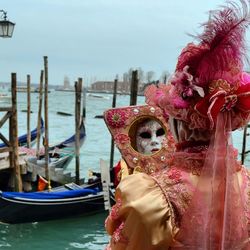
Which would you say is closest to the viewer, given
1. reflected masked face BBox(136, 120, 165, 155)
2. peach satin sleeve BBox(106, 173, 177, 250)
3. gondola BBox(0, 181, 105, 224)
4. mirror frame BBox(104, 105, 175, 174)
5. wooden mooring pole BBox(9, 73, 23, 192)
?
peach satin sleeve BBox(106, 173, 177, 250)

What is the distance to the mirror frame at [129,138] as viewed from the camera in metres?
2.12

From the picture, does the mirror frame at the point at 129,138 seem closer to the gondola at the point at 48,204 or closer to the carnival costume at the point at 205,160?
the carnival costume at the point at 205,160

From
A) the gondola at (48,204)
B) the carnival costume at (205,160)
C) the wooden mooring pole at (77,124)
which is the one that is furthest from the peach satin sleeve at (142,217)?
the wooden mooring pole at (77,124)

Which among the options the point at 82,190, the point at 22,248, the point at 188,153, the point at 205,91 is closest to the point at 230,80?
the point at 205,91

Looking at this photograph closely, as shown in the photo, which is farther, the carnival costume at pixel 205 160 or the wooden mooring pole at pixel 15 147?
the wooden mooring pole at pixel 15 147

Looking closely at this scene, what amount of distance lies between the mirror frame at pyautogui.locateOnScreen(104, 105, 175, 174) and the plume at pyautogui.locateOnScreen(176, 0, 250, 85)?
2.80 ft

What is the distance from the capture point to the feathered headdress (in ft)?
3.94

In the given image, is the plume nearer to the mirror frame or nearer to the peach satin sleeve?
the peach satin sleeve

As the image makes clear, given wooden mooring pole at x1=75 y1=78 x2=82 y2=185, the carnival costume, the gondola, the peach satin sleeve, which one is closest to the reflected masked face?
the carnival costume

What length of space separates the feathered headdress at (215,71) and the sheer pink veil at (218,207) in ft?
0.15

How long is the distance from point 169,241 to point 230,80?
0.40m

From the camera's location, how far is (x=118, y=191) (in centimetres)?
115

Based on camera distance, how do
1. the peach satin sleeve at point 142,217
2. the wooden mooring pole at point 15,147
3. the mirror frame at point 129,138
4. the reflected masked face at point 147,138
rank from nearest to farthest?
the peach satin sleeve at point 142,217 < the mirror frame at point 129,138 < the reflected masked face at point 147,138 < the wooden mooring pole at point 15,147

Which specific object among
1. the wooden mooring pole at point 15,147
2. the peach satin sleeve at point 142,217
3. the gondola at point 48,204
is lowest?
the gondola at point 48,204
